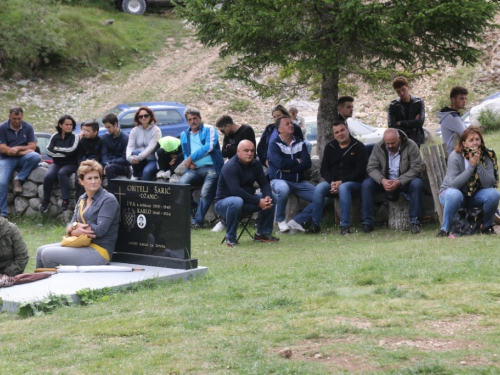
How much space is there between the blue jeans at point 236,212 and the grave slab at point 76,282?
267cm

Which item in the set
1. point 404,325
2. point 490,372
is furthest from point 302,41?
point 490,372

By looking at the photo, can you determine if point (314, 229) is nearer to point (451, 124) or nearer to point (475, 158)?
point (451, 124)

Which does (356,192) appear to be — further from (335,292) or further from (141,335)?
(141,335)

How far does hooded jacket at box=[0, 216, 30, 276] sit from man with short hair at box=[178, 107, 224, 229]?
5.13 m

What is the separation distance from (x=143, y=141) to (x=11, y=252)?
588 centimetres

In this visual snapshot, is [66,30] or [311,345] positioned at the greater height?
[66,30]

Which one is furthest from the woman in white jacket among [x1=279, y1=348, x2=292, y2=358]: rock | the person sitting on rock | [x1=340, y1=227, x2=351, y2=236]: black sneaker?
[x1=279, y1=348, x2=292, y2=358]: rock

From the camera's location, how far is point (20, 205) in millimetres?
15625

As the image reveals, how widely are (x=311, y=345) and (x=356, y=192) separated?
6704 mm

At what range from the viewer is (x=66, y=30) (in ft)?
120

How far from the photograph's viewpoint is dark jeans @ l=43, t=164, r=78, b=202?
14820 millimetres

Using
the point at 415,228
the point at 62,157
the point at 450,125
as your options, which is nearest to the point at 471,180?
the point at 415,228

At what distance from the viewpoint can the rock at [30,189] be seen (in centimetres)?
1552

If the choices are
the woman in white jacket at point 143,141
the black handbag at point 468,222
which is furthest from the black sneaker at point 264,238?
the woman in white jacket at point 143,141
